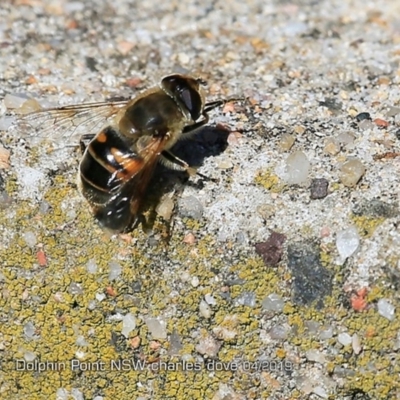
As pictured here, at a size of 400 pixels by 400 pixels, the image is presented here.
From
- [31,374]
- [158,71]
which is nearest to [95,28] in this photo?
[158,71]

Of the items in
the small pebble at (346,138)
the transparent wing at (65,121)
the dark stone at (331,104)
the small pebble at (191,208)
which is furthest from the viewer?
the dark stone at (331,104)

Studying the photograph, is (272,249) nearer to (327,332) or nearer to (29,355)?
(327,332)

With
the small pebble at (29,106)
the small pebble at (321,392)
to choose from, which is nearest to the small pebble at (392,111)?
the small pebble at (321,392)

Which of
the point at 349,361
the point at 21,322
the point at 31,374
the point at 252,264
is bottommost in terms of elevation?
the point at 31,374

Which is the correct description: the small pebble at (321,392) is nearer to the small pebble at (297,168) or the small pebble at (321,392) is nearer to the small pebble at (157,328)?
the small pebble at (157,328)

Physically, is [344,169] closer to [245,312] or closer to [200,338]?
[245,312]

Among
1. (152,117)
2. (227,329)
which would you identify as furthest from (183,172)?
(227,329)

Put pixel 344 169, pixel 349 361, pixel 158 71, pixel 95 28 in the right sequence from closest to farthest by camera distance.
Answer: pixel 349 361 → pixel 344 169 → pixel 158 71 → pixel 95 28

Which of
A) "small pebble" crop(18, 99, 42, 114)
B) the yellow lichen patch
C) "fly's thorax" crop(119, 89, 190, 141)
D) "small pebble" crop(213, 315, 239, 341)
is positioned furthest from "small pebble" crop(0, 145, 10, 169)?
the yellow lichen patch
